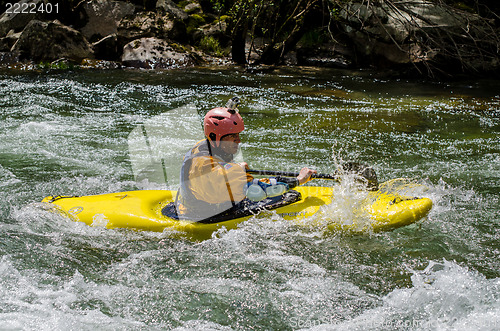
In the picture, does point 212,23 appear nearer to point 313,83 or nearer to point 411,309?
point 313,83

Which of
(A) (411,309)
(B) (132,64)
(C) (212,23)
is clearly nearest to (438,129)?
(A) (411,309)

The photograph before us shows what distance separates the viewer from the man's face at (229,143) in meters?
3.62

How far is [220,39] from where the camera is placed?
545 inches

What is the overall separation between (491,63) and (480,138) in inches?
226

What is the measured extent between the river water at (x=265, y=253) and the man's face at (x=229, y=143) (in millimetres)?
626

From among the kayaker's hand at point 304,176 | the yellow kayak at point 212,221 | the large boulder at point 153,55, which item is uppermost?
the large boulder at point 153,55

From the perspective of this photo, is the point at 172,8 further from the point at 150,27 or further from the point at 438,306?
the point at 438,306

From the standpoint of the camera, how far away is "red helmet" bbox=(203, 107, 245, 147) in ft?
11.6

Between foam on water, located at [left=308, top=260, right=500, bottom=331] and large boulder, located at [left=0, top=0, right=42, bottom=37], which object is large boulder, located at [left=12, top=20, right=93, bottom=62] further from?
foam on water, located at [left=308, top=260, right=500, bottom=331]

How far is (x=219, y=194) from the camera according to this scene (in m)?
3.69

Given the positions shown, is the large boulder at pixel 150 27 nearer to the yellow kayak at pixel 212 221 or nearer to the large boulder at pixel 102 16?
the large boulder at pixel 102 16

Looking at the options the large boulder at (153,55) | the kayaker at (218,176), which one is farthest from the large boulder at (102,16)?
the kayaker at (218,176)

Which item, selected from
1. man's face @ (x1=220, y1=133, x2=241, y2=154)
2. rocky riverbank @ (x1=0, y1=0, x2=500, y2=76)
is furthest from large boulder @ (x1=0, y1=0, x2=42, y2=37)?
man's face @ (x1=220, y1=133, x2=241, y2=154)

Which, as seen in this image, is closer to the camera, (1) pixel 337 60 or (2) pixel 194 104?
(2) pixel 194 104
